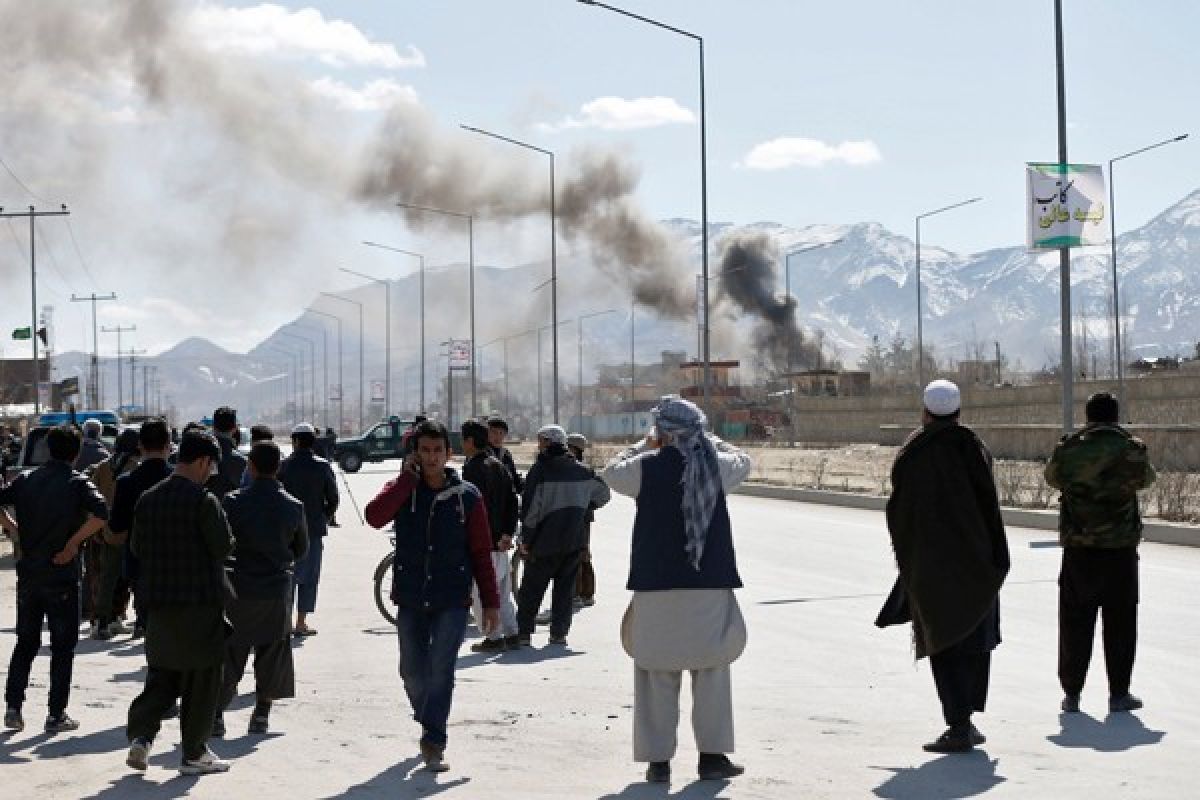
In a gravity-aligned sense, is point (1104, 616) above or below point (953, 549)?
below

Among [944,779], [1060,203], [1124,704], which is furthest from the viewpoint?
[1060,203]

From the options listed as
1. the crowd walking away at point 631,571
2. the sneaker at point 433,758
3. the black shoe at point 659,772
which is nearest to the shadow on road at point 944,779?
the crowd walking away at point 631,571

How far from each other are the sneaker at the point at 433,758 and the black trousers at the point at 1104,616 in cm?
333

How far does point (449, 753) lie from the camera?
→ 350 inches

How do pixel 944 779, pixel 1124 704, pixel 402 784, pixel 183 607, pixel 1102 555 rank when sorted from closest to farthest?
1. pixel 944 779
2. pixel 402 784
3. pixel 183 607
4. pixel 1124 704
5. pixel 1102 555

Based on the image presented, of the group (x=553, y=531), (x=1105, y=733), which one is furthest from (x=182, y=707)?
(x=553, y=531)

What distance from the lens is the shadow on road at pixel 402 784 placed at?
792 centimetres

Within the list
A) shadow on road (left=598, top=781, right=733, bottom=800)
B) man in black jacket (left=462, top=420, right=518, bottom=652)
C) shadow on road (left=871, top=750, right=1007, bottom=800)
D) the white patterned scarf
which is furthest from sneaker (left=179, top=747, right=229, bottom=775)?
man in black jacket (left=462, top=420, right=518, bottom=652)

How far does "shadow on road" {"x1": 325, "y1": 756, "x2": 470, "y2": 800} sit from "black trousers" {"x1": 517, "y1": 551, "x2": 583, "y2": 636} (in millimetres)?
4735

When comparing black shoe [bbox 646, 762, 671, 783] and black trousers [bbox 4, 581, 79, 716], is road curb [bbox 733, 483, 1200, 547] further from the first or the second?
black trousers [bbox 4, 581, 79, 716]

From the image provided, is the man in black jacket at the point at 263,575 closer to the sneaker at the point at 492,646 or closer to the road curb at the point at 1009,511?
the sneaker at the point at 492,646

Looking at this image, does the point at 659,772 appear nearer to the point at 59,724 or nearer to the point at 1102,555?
the point at 1102,555

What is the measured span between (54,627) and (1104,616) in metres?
5.30

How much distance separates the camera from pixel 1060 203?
24516mm
